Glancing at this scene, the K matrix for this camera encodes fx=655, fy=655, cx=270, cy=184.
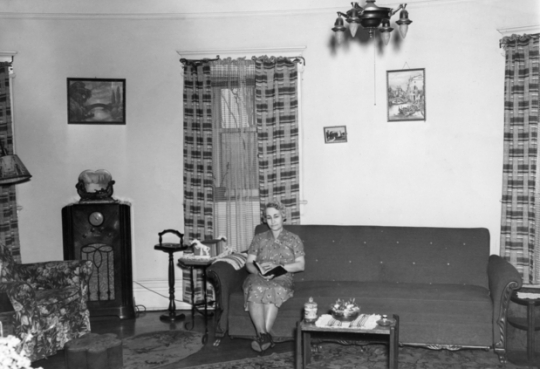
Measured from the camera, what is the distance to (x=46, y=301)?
4.88 meters

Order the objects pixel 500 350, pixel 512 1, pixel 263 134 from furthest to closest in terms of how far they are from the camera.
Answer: pixel 263 134
pixel 512 1
pixel 500 350

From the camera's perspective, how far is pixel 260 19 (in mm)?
6297

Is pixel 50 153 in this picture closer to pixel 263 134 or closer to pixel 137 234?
pixel 137 234

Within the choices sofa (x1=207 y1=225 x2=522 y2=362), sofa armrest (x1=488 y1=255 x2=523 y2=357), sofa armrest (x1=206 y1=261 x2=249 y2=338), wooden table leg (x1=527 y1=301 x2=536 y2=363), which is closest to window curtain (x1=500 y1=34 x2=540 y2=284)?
sofa (x1=207 y1=225 x2=522 y2=362)

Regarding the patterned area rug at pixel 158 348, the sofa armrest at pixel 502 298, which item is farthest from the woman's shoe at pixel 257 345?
the sofa armrest at pixel 502 298

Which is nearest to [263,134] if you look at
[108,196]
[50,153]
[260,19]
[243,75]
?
[243,75]

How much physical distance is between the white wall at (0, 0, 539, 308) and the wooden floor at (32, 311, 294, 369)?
492 millimetres

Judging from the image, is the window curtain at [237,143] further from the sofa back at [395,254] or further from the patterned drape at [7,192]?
the patterned drape at [7,192]

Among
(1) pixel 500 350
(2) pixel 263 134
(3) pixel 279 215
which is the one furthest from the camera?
(2) pixel 263 134

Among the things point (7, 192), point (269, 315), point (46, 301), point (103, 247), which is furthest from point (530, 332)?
point (7, 192)

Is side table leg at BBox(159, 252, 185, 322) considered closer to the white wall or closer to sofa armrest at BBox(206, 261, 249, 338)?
the white wall

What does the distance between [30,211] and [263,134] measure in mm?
2389

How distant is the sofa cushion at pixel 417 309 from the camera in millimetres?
4836

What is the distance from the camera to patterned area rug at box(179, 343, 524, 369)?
4.59m
